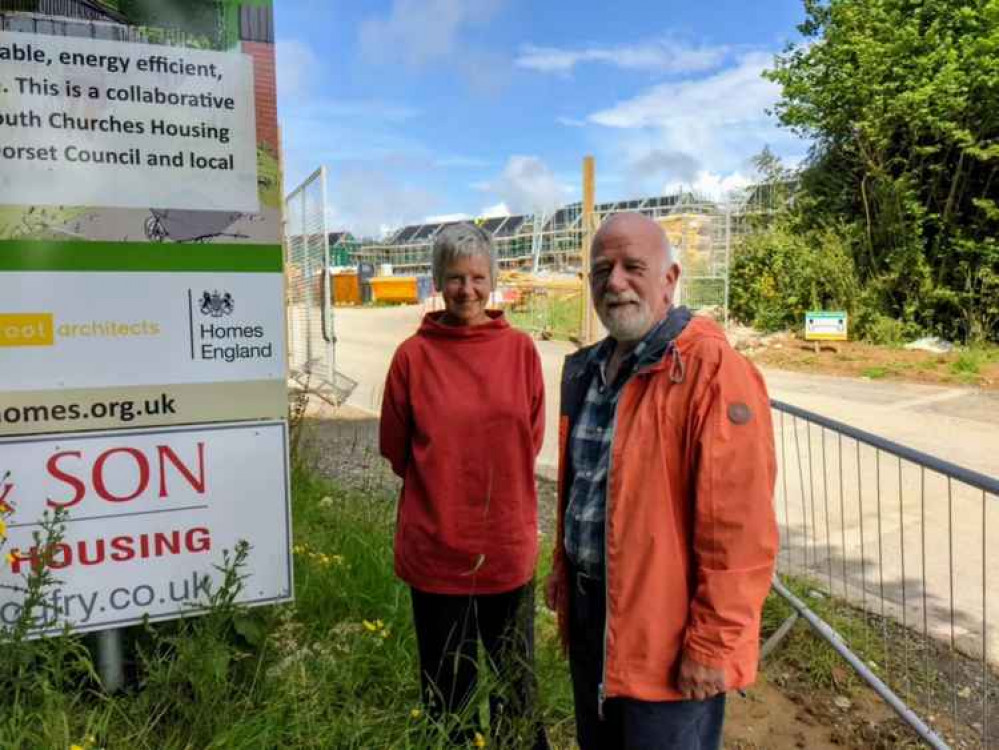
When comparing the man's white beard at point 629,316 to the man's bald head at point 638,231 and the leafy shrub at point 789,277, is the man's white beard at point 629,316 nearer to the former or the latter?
the man's bald head at point 638,231

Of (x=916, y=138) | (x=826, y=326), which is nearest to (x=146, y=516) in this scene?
(x=826, y=326)

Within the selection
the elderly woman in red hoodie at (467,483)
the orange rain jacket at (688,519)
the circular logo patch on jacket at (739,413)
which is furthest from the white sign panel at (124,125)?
the circular logo patch on jacket at (739,413)

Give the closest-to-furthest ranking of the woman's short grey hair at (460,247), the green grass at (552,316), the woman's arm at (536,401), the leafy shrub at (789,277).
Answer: the woman's short grey hair at (460,247) → the woman's arm at (536,401) → the leafy shrub at (789,277) → the green grass at (552,316)

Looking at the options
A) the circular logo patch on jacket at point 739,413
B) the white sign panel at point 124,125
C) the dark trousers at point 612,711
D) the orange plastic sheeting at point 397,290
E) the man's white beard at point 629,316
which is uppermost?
the orange plastic sheeting at point 397,290

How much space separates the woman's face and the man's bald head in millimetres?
538

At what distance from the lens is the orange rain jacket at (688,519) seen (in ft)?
5.31

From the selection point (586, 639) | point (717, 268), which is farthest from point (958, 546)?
point (717, 268)

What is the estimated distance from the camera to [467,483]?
2352 mm

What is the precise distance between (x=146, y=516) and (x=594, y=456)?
1502 mm

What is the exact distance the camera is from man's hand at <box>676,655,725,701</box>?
5.43 ft

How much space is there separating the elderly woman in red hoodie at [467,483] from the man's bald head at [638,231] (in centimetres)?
57

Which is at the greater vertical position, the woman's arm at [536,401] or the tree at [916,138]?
the tree at [916,138]

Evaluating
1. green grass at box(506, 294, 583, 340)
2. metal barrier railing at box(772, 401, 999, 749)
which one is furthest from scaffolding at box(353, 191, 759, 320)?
metal barrier railing at box(772, 401, 999, 749)

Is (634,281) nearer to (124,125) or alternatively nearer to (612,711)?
(612,711)
